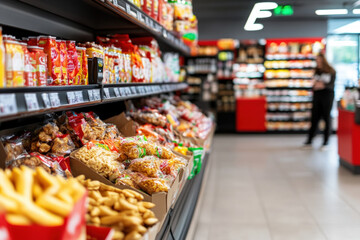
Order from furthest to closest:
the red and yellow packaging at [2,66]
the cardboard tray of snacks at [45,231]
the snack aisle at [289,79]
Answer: the snack aisle at [289,79] → the red and yellow packaging at [2,66] → the cardboard tray of snacks at [45,231]

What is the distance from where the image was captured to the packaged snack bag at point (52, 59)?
5.56ft

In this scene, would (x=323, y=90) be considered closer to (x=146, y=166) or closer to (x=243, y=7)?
(x=243, y=7)

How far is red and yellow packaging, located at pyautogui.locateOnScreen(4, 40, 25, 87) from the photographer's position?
52.4 inches

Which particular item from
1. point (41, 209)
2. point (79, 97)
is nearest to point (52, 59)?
point (79, 97)

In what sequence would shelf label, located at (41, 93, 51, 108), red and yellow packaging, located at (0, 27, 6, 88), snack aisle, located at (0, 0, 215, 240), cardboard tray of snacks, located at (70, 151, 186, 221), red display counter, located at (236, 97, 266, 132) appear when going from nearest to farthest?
1. snack aisle, located at (0, 0, 215, 240)
2. red and yellow packaging, located at (0, 27, 6, 88)
3. shelf label, located at (41, 93, 51, 108)
4. cardboard tray of snacks, located at (70, 151, 186, 221)
5. red display counter, located at (236, 97, 266, 132)

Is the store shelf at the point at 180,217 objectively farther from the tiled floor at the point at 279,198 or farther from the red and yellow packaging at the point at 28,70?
the red and yellow packaging at the point at 28,70

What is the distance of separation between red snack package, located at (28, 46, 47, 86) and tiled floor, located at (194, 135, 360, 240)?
89.9 inches

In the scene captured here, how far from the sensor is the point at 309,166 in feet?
21.3

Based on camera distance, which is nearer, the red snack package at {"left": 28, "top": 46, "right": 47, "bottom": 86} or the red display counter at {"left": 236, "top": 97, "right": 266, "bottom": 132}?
the red snack package at {"left": 28, "top": 46, "right": 47, "bottom": 86}

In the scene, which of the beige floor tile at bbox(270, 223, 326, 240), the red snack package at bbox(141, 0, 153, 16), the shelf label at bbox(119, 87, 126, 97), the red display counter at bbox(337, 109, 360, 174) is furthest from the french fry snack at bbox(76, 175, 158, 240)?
the red display counter at bbox(337, 109, 360, 174)

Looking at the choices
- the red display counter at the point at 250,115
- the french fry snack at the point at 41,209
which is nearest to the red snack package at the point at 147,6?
the french fry snack at the point at 41,209

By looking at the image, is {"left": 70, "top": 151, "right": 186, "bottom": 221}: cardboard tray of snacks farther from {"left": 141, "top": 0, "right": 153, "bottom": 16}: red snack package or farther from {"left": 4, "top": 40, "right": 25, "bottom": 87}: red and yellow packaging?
{"left": 141, "top": 0, "right": 153, "bottom": 16}: red snack package

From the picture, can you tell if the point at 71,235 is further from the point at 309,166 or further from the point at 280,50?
the point at 280,50

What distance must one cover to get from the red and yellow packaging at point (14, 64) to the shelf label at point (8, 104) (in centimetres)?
13
